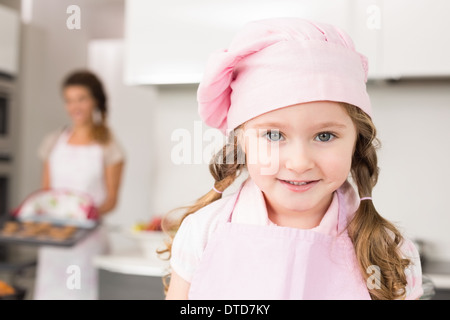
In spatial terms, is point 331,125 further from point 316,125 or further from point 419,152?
point 419,152

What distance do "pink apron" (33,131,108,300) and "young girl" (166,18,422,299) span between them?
571 mm

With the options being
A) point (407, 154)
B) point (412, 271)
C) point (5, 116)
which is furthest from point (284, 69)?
point (5, 116)

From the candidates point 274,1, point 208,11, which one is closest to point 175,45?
point 208,11

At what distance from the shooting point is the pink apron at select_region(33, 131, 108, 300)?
1.00 meters

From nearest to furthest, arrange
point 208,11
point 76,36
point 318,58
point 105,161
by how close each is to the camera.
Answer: point 318,58 → point 208,11 → point 105,161 → point 76,36

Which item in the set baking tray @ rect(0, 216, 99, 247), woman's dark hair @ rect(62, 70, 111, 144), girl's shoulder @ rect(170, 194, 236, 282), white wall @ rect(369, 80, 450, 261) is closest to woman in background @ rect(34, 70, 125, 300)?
woman's dark hair @ rect(62, 70, 111, 144)

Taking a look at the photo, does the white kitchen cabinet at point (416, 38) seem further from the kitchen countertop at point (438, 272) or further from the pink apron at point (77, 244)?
the pink apron at point (77, 244)

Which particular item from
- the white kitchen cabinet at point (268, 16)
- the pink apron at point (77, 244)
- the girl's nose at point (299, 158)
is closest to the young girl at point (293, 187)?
the girl's nose at point (299, 158)

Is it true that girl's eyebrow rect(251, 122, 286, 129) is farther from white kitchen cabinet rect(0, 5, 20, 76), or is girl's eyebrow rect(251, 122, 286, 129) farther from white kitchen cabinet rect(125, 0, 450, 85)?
white kitchen cabinet rect(0, 5, 20, 76)

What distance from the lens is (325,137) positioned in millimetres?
311

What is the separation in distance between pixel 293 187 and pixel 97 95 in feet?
3.05

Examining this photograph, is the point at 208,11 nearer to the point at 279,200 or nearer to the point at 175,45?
the point at 175,45

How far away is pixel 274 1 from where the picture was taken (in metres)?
0.55

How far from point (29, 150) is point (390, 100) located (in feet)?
3.10
